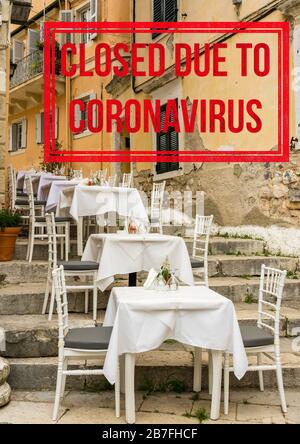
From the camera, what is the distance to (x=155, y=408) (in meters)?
4.27

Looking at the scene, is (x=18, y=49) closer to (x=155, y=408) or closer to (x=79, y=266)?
(x=79, y=266)

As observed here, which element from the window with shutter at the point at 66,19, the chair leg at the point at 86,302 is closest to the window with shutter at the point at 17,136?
the window with shutter at the point at 66,19

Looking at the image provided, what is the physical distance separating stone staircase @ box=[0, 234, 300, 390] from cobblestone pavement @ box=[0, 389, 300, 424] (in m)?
0.16

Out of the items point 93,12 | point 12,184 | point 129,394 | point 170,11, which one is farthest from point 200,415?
point 93,12

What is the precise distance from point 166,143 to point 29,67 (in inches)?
305

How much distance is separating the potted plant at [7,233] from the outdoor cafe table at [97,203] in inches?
30.2

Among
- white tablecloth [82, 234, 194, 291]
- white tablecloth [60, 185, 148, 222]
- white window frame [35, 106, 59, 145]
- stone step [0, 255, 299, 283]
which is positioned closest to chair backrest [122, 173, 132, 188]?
white tablecloth [60, 185, 148, 222]

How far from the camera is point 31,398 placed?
4488 millimetres

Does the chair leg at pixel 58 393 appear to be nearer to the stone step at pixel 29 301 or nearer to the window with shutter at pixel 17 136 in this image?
the stone step at pixel 29 301

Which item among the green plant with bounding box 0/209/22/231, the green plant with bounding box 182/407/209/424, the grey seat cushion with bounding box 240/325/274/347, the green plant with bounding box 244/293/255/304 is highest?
the green plant with bounding box 0/209/22/231

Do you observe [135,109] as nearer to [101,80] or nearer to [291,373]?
[101,80]

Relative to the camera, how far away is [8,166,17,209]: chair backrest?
345 inches

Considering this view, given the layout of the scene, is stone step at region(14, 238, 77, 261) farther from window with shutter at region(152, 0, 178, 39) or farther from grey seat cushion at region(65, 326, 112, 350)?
window with shutter at region(152, 0, 178, 39)

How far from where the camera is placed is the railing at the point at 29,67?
1681cm
